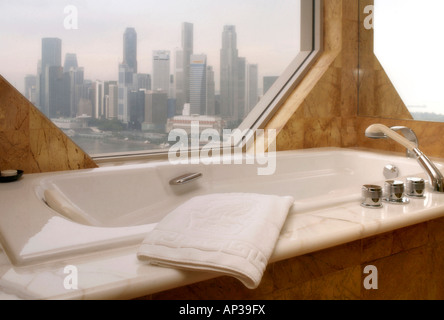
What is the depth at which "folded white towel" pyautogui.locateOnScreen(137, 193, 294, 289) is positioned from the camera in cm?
87

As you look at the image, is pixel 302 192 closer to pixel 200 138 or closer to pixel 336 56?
pixel 200 138

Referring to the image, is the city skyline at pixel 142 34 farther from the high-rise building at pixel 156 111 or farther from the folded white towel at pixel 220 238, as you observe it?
the folded white towel at pixel 220 238

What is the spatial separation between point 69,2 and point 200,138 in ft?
3.25

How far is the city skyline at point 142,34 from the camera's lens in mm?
1966

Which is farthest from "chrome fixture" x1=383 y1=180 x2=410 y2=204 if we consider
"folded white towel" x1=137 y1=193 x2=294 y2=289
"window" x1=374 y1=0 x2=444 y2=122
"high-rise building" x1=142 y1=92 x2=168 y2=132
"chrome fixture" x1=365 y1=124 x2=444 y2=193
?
"high-rise building" x1=142 y1=92 x2=168 y2=132

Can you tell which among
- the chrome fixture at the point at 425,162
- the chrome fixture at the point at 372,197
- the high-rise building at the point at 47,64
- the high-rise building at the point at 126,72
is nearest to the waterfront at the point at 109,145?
the high-rise building at the point at 126,72

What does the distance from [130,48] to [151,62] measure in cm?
14

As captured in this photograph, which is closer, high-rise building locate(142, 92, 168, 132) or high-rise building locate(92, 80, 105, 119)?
high-rise building locate(92, 80, 105, 119)

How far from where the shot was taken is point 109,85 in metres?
2.24

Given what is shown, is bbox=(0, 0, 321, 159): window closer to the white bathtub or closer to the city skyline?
the city skyline

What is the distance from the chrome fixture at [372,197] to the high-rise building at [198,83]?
1.38 metres

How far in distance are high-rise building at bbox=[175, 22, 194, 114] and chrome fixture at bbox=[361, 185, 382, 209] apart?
138 centimetres

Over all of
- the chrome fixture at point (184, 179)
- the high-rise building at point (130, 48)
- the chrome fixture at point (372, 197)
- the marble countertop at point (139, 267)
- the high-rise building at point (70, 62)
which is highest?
the high-rise building at point (130, 48)
